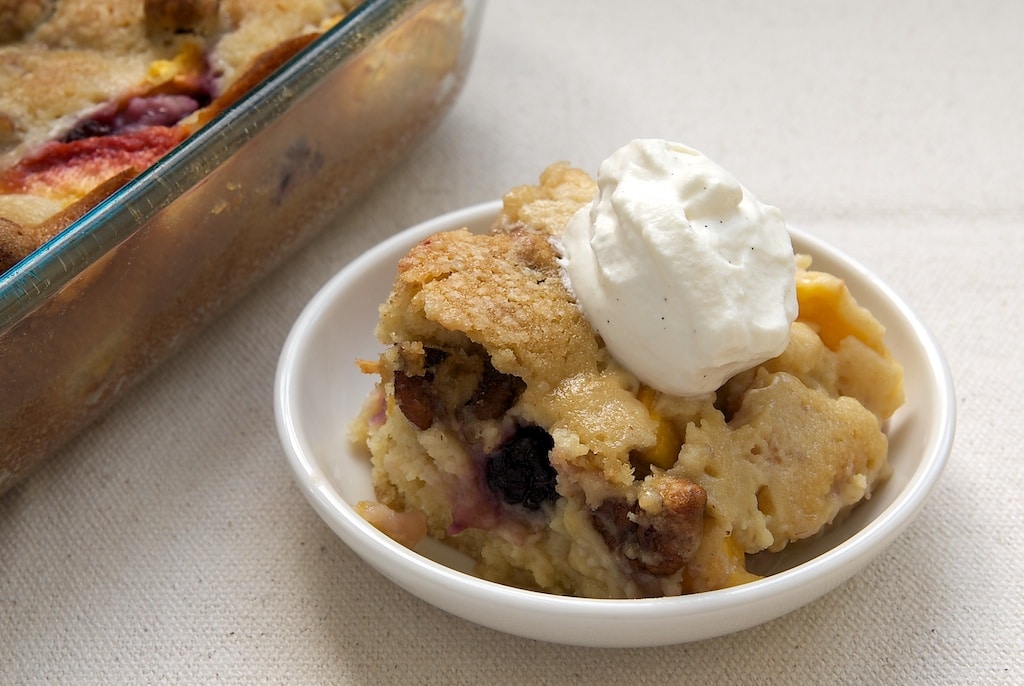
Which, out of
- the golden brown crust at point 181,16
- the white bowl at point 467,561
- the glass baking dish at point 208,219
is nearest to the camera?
the white bowl at point 467,561

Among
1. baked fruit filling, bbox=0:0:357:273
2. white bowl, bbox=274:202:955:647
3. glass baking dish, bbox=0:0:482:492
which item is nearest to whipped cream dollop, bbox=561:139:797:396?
white bowl, bbox=274:202:955:647

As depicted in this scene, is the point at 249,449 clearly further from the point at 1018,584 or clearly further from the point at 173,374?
the point at 1018,584

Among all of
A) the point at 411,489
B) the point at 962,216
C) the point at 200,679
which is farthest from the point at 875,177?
the point at 200,679

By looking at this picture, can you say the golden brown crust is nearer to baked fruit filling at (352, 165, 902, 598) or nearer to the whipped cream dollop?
baked fruit filling at (352, 165, 902, 598)

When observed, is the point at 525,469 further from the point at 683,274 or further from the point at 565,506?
the point at 683,274

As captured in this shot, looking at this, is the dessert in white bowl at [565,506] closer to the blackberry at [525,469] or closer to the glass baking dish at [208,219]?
the blackberry at [525,469]

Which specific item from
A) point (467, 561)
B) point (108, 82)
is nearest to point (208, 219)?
point (108, 82)

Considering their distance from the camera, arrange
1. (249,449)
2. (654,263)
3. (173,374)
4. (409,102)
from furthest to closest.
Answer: (409,102), (173,374), (249,449), (654,263)

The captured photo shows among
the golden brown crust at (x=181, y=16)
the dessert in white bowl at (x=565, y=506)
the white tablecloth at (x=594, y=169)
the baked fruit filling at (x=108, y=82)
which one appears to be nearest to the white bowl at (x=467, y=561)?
the dessert in white bowl at (x=565, y=506)
